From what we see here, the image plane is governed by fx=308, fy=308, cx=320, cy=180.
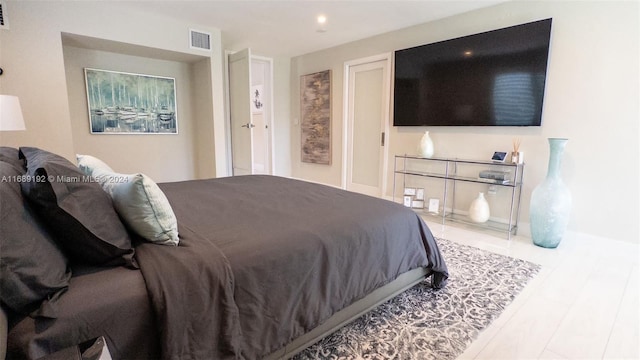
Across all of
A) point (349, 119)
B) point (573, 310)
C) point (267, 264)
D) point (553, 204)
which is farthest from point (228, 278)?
point (349, 119)

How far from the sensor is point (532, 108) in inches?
121

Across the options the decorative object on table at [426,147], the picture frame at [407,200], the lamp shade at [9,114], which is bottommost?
the picture frame at [407,200]

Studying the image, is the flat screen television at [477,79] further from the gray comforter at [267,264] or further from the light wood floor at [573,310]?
the gray comforter at [267,264]

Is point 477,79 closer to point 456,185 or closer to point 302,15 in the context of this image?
point 456,185

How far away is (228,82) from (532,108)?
4117mm

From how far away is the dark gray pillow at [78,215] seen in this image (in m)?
0.94

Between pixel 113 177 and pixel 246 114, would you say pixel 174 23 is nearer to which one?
pixel 246 114

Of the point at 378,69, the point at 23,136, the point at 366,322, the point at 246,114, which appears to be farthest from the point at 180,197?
the point at 378,69

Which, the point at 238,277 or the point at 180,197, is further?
the point at 180,197

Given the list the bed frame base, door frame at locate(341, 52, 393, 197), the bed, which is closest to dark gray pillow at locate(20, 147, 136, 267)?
the bed

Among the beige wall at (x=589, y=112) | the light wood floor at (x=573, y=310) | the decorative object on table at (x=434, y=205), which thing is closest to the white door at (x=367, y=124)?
the decorative object on table at (x=434, y=205)

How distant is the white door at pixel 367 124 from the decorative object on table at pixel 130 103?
2.68 m

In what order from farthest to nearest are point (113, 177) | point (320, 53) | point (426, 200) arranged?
point (320, 53) < point (426, 200) < point (113, 177)

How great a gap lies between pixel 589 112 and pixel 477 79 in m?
1.05
